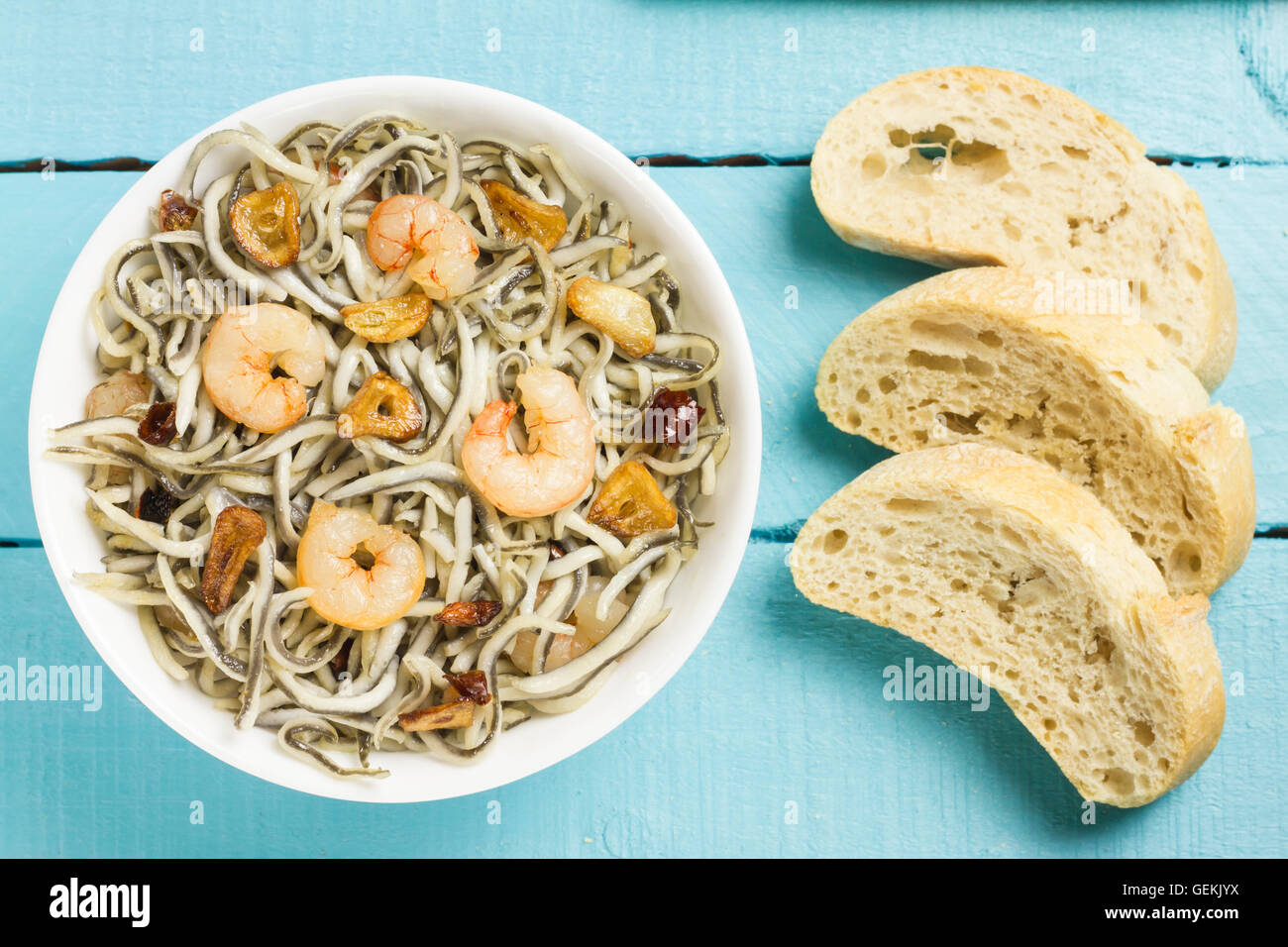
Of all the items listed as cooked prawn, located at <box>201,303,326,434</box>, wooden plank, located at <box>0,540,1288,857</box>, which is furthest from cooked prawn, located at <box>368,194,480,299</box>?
wooden plank, located at <box>0,540,1288,857</box>

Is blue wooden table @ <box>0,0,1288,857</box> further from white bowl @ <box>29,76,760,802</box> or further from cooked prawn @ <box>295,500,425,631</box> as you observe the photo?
cooked prawn @ <box>295,500,425,631</box>

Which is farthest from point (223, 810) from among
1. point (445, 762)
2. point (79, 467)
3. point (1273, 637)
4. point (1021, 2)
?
point (1021, 2)

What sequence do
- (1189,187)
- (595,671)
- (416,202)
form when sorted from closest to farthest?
(416,202)
(595,671)
(1189,187)

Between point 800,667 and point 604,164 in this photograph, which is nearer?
point 604,164

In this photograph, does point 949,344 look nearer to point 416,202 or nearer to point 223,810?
point 416,202

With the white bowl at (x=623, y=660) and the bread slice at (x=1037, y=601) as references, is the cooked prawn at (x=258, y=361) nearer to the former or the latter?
the white bowl at (x=623, y=660)

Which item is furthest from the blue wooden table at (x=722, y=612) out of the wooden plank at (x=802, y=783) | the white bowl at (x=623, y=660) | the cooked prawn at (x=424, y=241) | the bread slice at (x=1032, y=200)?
the cooked prawn at (x=424, y=241)
